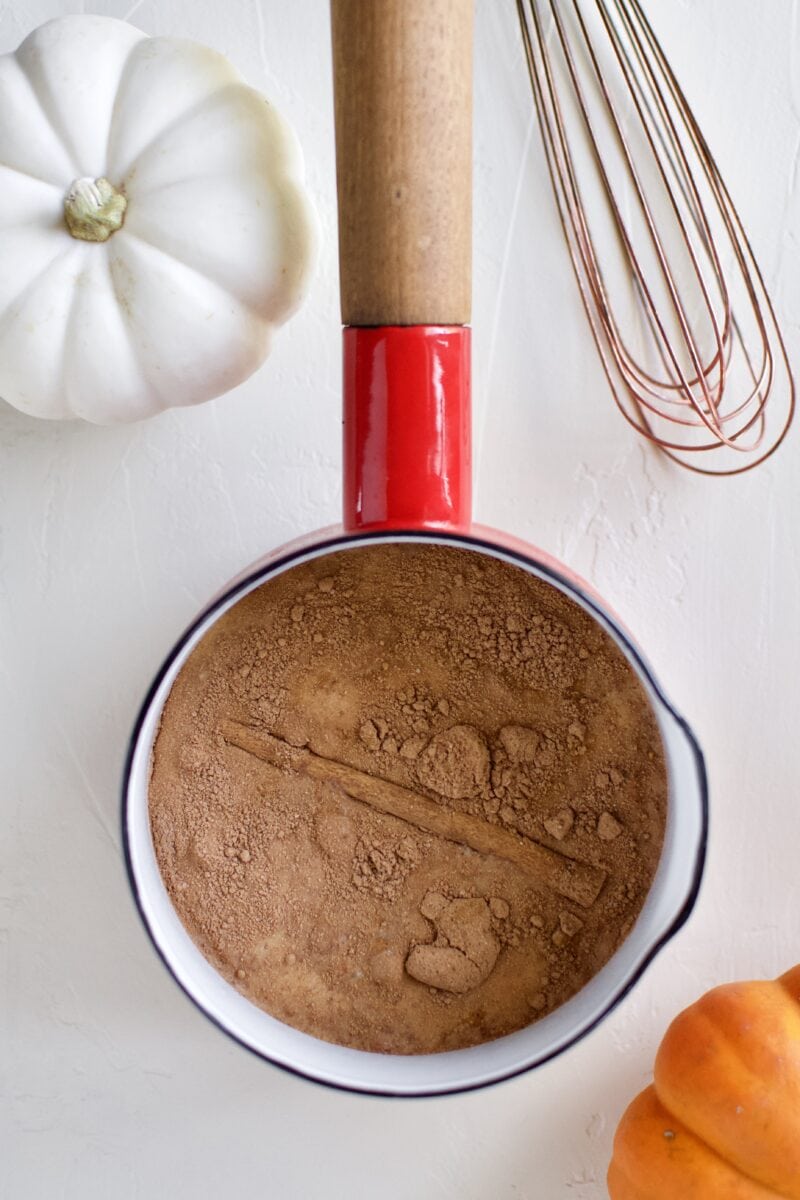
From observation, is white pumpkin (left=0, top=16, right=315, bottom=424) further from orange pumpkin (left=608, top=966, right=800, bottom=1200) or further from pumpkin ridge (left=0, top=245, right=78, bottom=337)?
orange pumpkin (left=608, top=966, right=800, bottom=1200)

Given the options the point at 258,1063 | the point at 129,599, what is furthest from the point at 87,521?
the point at 258,1063

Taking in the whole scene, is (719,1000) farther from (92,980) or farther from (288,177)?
(288,177)

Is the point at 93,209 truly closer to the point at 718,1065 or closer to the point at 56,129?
the point at 56,129

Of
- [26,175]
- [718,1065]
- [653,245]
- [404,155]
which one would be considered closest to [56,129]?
[26,175]

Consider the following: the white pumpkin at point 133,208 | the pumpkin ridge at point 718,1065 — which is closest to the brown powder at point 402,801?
the pumpkin ridge at point 718,1065

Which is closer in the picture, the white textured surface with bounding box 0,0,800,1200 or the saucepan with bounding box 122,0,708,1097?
the saucepan with bounding box 122,0,708,1097

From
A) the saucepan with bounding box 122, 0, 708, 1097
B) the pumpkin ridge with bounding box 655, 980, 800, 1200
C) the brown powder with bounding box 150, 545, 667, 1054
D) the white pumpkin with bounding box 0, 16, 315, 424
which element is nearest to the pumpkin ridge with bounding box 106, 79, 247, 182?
the white pumpkin with bounding box 0, 16, 315, 424

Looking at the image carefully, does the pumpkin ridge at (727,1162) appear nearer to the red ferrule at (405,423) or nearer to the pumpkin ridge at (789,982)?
the pumpkin ridge at (789,982)

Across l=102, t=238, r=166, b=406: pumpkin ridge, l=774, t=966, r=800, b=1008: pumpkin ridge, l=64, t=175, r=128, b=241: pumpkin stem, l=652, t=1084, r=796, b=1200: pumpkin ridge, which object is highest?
l=64, t=175, r=128, b=241: pumpkin stem
